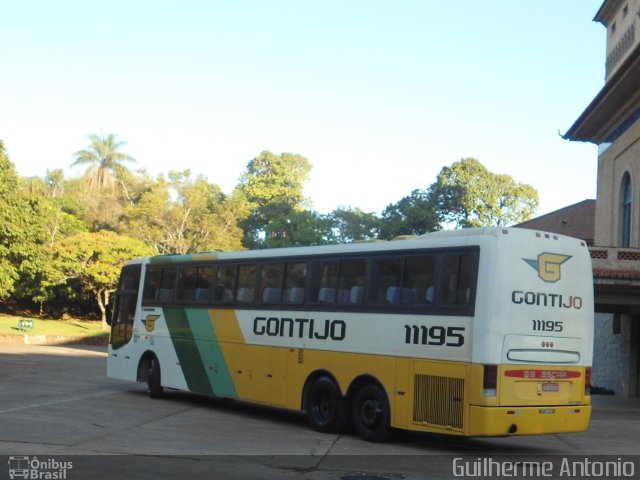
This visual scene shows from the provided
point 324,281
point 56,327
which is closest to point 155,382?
point 324,281

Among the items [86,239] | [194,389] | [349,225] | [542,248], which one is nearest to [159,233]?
[86,239]

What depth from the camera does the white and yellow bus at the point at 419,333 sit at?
42.2ft

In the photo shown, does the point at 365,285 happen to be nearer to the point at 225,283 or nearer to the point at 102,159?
the point at 225,283

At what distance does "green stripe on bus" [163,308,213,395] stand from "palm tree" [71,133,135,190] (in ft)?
Answer: 230

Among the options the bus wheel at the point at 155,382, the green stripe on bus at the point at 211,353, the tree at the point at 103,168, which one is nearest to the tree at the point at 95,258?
the tree at the point at 103,168

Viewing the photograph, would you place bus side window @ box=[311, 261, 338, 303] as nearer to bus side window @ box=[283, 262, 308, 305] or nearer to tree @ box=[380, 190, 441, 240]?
bus side window @ box=[283, 262, 308, 305]

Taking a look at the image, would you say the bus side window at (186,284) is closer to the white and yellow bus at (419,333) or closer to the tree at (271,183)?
the white and yellow bus at (419,333)

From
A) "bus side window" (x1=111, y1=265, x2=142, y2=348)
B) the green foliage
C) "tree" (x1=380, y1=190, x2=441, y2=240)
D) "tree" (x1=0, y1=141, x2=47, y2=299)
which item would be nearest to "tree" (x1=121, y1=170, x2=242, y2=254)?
the green foliage

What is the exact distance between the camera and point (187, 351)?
19.3 m

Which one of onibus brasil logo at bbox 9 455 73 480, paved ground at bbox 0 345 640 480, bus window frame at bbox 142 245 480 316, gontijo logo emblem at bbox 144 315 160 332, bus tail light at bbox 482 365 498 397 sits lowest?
onibus brasil logo at bbox 9 455 73 480

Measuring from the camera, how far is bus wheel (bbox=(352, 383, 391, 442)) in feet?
46.1

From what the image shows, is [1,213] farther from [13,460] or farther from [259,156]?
[259,156]

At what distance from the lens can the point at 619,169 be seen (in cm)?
3372

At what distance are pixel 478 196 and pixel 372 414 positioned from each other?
217 feet
